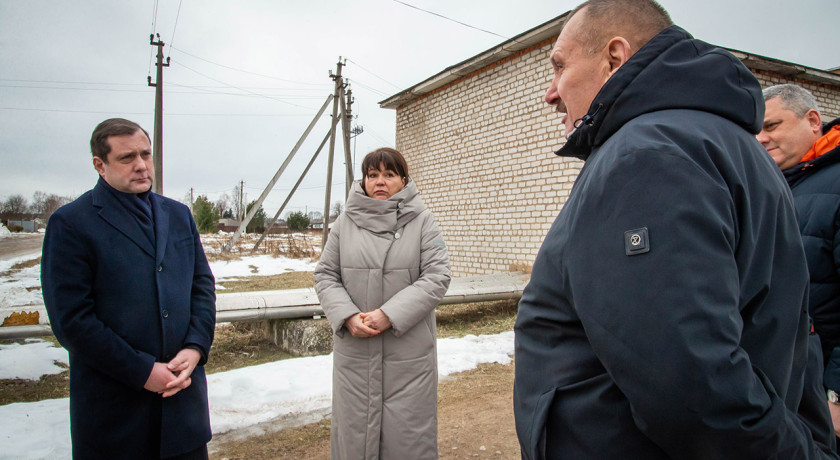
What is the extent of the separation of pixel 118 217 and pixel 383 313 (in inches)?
48.9

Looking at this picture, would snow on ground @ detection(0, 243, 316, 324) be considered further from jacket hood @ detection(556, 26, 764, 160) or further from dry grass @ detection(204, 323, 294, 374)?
jacket hood @ detection(556, 26, 764, 160)

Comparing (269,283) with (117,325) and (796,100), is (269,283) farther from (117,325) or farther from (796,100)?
(796,100)

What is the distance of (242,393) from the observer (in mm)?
3568

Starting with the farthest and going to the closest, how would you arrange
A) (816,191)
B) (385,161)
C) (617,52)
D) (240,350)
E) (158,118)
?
(158,118) < (240,350) < (385,161) < (816,191) < (617,52)

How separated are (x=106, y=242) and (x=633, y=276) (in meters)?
1.86

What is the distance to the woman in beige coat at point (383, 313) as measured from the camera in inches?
86.7

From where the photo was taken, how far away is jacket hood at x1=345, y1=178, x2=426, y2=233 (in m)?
2.45

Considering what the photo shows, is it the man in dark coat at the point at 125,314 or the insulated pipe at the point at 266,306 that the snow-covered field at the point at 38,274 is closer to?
the insulated pipe at the point at 266,306

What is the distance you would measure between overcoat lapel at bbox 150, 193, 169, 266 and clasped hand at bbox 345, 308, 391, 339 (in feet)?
3.08

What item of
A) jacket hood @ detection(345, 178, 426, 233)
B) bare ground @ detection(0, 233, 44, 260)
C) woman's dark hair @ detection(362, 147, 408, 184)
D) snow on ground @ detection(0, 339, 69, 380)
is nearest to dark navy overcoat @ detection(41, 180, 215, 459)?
jacket hood @ detection(345, 178, 426, 233)

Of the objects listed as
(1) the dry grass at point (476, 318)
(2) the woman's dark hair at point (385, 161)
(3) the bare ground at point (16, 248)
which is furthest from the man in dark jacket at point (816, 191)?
(3) the bare ground at point (16, 248)

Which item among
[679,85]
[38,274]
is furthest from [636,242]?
[38,274]

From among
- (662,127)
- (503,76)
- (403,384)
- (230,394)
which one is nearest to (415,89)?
(503,76)

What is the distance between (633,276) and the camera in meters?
0.73
